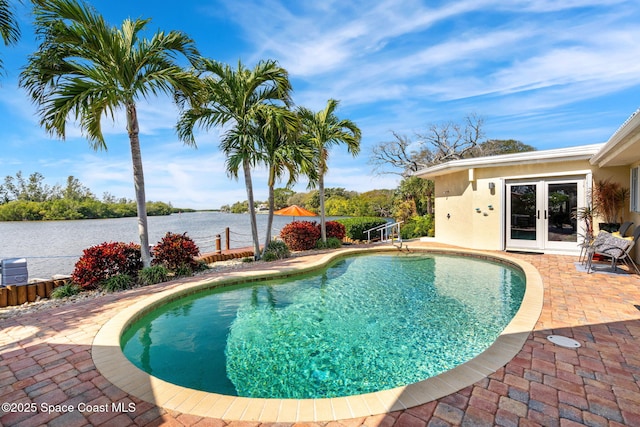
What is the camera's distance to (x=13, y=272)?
6.41 m

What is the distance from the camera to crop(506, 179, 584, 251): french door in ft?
29.9

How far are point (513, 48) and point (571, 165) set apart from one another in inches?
207

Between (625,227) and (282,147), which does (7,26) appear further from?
(625,227)

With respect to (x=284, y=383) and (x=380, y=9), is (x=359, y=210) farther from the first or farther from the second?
(x=284, y=383)

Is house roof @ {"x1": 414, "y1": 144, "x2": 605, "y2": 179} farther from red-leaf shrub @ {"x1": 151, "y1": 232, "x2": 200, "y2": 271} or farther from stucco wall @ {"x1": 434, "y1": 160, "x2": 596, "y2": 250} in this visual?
red-leaf shrub @ {"x1": 151, "y1": 232, "x2": 200, "y2": 271}

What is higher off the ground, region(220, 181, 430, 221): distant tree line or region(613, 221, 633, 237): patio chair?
region(220, 181, 430, 221): distant tree line

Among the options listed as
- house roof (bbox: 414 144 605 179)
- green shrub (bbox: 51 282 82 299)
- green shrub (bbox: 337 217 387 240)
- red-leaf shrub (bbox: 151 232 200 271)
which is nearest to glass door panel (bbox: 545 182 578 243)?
house roof (bbox: 414 144 605 179)

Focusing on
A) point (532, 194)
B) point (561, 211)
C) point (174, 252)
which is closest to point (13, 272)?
point (174, 252)

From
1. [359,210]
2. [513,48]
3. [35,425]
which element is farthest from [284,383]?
[359,210]

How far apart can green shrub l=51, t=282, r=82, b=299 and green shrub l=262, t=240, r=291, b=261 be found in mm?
5016

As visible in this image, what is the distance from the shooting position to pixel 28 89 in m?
6.55

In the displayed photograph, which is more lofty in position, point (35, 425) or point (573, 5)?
point (573, 5)

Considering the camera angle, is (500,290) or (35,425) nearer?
(35,425)

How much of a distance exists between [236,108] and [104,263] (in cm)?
576
